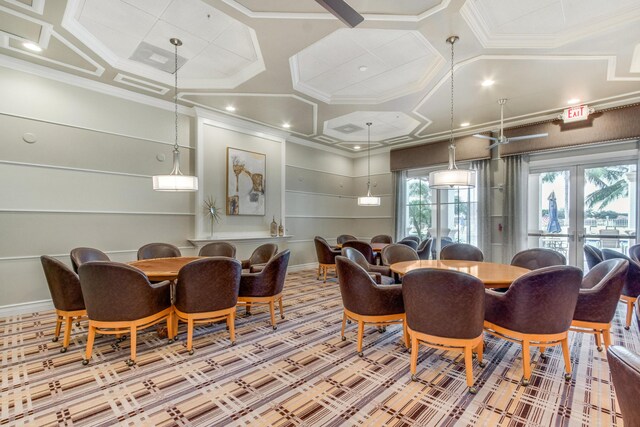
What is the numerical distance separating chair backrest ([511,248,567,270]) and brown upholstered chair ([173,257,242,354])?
365cm

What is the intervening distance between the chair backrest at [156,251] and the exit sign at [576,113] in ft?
22.7

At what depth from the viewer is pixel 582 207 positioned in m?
5.53

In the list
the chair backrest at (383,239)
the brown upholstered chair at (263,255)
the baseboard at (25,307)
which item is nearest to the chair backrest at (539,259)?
the chair backrest at (383,239)

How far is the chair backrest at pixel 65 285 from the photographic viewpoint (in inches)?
116

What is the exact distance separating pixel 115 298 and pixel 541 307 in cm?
357

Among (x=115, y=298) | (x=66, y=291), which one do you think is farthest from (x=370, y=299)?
(x=66, y=291)

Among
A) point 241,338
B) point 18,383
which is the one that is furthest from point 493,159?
point 18,383

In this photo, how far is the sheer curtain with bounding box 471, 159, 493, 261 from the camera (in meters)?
6.29

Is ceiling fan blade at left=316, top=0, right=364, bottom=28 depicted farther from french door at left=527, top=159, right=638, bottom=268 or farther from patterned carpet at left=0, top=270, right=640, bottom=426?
french door at left=527, top=159, right=638, bottom=268

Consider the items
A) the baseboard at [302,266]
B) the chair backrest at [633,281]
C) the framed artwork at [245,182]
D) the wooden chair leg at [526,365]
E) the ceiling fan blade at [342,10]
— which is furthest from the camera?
the baseboard at [302,266]

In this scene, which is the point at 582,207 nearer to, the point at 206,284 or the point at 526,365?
the point at 526,365

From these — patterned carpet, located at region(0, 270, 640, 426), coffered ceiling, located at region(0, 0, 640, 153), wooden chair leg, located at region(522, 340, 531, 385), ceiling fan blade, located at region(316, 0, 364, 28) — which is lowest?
patterned carpet, located at region(0, 270, 640, 426)

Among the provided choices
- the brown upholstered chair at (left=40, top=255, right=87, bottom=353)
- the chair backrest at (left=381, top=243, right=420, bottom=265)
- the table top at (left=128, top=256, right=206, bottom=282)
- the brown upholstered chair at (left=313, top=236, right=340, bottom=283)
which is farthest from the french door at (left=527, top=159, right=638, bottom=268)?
the brown upholstered chair at (left=40, top=255, right=87, bottom=353)

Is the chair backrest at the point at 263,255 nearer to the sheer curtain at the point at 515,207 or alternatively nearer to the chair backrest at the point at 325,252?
the chair backrest at the point at 325,252
